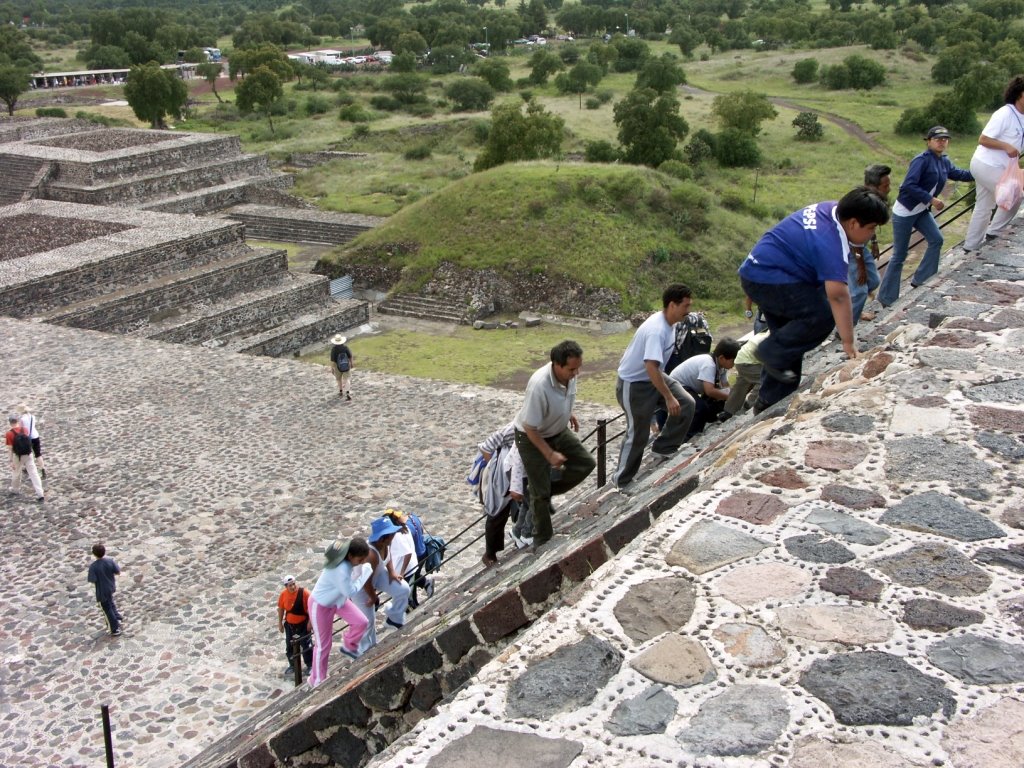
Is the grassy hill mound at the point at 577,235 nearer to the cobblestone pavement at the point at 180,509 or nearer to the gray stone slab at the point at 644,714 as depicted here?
the cobblestone pavement at the point at 180,509

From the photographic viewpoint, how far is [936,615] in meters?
2.93

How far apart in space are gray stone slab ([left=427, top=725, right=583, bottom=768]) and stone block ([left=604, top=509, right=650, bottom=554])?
4.41ft

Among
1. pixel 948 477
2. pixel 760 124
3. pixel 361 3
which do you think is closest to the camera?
pixel 948 477

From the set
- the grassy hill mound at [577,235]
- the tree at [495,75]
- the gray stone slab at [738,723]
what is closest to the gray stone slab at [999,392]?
the gray stone slab at [738,723]

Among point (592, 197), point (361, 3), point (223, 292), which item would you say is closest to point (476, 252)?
point (592, 197)

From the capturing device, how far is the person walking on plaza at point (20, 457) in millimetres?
8234

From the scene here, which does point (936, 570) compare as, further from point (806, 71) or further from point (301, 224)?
point (806, 71)

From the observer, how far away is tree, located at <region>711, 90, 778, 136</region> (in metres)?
34.6

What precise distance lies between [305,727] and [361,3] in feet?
347

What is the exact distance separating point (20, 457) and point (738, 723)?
292 inches

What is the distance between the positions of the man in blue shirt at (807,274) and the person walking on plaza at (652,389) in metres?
0.40

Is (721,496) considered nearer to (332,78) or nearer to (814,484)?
(814,484)

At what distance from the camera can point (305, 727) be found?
3826mm

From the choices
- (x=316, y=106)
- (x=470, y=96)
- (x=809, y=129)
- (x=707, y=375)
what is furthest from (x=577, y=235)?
(x=316, y=106)
